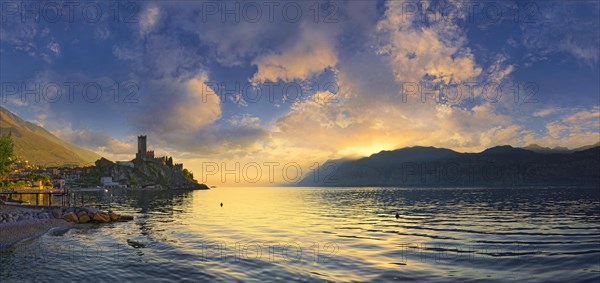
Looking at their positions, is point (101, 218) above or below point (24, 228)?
below

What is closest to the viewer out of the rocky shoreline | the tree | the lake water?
the lake water

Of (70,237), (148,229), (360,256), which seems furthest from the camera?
(148,229)

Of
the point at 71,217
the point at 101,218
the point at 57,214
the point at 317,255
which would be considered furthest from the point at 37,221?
the point at 317,255

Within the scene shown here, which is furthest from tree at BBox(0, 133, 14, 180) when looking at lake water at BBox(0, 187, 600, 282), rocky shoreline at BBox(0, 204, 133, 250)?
lake water at BBox(0, 187, 600, 282)

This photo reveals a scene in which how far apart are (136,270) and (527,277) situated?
2818cm

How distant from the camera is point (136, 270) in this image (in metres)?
28.3

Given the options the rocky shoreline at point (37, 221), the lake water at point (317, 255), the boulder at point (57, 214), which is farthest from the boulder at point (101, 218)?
the lake water at point (317, 255)

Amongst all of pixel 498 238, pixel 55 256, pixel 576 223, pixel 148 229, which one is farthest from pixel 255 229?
pixel 576 223

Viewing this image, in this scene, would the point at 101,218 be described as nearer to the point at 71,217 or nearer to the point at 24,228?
the point at 71,217

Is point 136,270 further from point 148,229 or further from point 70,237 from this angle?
point 148,229

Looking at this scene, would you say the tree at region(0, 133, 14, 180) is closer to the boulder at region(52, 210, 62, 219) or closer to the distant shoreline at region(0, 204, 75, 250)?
the boulder at region(52, 210, 62, 219)

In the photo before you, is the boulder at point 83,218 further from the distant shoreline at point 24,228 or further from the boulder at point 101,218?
the distant shoreline at point 24,228

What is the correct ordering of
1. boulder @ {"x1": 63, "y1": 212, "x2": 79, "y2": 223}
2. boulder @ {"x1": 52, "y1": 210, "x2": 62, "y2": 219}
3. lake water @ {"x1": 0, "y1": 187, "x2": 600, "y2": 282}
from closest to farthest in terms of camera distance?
1. lake water @ {"x1": 0, "y1": 187, "x2": 600, "y2": 282}
2. boulder @ {"x1": 63, "y1": 212, "x2": 79, "y2": 223}
3. boulder @ {"x1": 52, "y1": 210, "x2": 62, "y2": 219}

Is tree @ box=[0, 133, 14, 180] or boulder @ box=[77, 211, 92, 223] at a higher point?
tree @ box=[0, 133, 14, 180]
